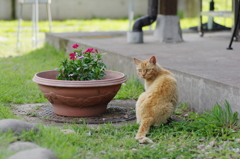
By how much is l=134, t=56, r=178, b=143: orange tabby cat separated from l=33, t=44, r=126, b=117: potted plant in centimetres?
42

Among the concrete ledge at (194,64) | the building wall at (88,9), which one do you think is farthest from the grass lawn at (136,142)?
the building wall at (88,9)

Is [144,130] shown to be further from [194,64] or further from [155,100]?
[194,64]

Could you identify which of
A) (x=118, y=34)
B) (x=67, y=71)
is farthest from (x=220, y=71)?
(x=118, y=34)

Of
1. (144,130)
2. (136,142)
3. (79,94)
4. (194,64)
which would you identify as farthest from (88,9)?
(136,142)

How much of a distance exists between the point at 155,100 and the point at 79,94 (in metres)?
0.82

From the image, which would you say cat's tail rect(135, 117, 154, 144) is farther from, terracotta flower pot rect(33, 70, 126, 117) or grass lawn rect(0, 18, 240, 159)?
terracotta flower pot rect(33, 70, 126, 117)

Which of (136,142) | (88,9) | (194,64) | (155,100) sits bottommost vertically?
(136,142)

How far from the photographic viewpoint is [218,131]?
11.4 ft

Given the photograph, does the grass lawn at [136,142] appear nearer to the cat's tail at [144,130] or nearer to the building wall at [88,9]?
the cat's tail at [144,130]

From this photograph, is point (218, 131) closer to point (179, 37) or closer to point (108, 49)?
point (108, 49)

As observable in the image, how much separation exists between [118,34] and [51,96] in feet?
17.9

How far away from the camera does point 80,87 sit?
12.9 ft

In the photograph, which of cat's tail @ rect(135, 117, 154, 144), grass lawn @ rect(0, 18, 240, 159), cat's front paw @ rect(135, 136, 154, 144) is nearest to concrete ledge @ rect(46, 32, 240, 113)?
grass lawn @ rect(0, 18, 240, 159)

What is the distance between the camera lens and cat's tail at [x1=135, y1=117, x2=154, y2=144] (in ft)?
10.8
